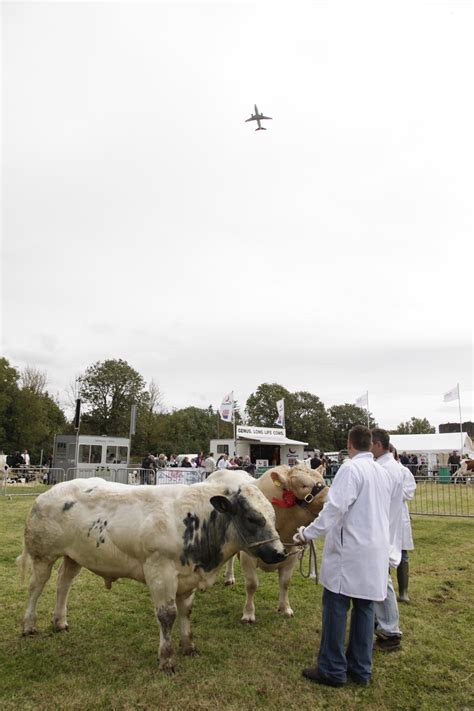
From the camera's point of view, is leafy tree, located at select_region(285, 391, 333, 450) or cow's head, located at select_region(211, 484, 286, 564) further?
leafy tree, located at select_region(285, 391, 333, 450)

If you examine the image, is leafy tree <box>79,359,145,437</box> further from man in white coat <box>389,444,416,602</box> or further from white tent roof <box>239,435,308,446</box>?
man in white coat <box>389,444,416,602</box>

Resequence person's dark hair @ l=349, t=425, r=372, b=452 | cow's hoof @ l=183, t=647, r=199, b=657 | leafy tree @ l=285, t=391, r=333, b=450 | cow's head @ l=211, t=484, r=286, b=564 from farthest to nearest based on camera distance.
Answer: leafy tree @ l=285, t=391, r=333, b=450
cow's hoof @ l=183, t=647, r=199, b=657
person's dark hair @ l=349, t=425, r=372, b=452
cow's head @ l=211, t=484, r=286, b=564

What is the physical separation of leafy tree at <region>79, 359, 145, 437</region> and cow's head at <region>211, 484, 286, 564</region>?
51044 mm

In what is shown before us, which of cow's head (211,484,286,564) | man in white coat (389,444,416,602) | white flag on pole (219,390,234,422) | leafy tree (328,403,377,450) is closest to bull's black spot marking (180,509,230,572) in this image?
cow's head (211,484,286,564)

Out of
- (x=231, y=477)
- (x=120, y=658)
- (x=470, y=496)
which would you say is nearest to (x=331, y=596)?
(x=231, y=477)

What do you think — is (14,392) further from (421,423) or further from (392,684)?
(421,423)

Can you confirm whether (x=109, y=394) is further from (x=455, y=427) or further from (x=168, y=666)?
(x=455, y=427)

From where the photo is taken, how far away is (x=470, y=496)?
17844 millimetres

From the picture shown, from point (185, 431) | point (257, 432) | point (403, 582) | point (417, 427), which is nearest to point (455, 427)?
point (417, 427)

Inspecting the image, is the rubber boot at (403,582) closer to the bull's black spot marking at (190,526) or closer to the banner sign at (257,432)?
the bull's black spot marking at (190,526)

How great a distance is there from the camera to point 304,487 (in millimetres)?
5891

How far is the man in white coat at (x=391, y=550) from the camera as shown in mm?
5352

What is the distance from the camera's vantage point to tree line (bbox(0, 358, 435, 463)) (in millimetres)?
46125

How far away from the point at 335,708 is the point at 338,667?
1.18ft
